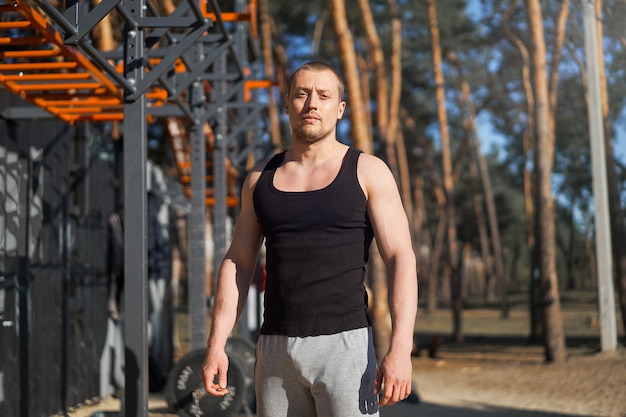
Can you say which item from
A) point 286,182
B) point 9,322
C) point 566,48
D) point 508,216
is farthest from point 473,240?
point 286,182

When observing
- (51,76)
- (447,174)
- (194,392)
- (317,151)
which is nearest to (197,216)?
(194,392)

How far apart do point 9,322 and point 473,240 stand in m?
42.4

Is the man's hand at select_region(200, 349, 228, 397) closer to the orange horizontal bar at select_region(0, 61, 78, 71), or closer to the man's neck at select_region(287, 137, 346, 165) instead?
the man's neck at select_region(287, 137, 346, 165)

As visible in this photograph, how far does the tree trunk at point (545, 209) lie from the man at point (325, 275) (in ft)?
46.5

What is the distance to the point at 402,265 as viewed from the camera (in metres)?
2.67

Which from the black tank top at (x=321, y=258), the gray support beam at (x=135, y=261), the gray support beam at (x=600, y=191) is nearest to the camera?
the black tank top at (x=321, y=258)

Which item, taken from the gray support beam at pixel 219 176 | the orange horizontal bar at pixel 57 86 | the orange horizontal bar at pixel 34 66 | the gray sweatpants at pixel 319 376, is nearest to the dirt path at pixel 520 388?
the gray support beam at pixel 219 176

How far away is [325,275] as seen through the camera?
265 cm

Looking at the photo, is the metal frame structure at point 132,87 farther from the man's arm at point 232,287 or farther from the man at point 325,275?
the man at point 325,275

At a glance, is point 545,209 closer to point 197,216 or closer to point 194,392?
point 197,216

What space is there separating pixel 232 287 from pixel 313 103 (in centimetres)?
67

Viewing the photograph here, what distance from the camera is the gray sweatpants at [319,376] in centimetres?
261

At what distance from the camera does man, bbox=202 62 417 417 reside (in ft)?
8.59

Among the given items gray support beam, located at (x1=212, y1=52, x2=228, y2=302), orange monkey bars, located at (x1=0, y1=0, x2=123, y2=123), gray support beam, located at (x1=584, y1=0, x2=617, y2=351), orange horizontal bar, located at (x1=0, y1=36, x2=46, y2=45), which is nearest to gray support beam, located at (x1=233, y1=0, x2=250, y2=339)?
gray support beam, located at (x1=212, y1=52, x2=228, y2=302)
